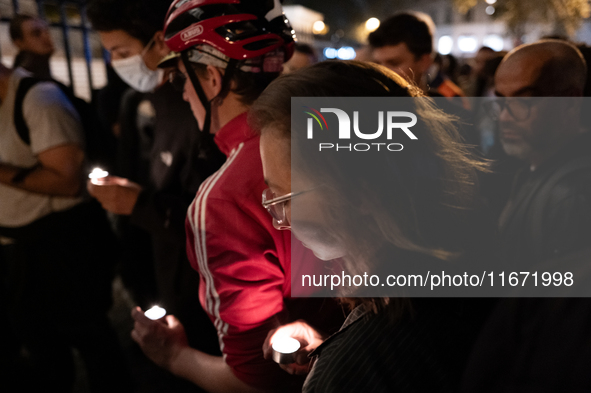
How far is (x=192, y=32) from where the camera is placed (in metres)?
1.50

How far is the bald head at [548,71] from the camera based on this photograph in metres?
2.24

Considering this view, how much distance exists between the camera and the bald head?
2240 millimetres

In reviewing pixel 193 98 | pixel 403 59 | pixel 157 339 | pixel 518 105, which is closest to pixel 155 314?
pixel 157 339

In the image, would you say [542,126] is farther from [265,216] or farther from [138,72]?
[138,72]

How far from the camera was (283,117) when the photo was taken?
102 centimetres

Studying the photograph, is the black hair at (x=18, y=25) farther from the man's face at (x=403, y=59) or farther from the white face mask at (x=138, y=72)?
the man's face at (x=403, y=59)

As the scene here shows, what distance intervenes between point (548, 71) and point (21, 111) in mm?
2877

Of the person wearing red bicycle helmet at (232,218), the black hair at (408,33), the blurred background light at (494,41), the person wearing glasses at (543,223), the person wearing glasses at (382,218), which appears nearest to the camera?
the person wearing glasses at (543,223)

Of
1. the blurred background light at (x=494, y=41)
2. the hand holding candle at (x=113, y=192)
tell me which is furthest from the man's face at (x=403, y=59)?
the blurred background light at (x=494, y=41)

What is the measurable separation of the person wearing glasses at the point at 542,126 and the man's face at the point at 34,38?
2988 millimetres

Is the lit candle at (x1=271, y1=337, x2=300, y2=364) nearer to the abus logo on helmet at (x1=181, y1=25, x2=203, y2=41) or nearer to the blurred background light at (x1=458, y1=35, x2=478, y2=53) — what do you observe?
the abus logo on helmet at (x1=181, y1=25, x2=203, y2=41)

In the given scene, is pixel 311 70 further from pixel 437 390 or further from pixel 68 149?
pixel 68 149

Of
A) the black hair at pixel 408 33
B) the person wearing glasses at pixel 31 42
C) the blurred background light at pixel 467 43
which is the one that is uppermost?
the blurred background light at pixel 467 43

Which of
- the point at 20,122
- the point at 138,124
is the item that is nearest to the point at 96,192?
the point at 20,122
